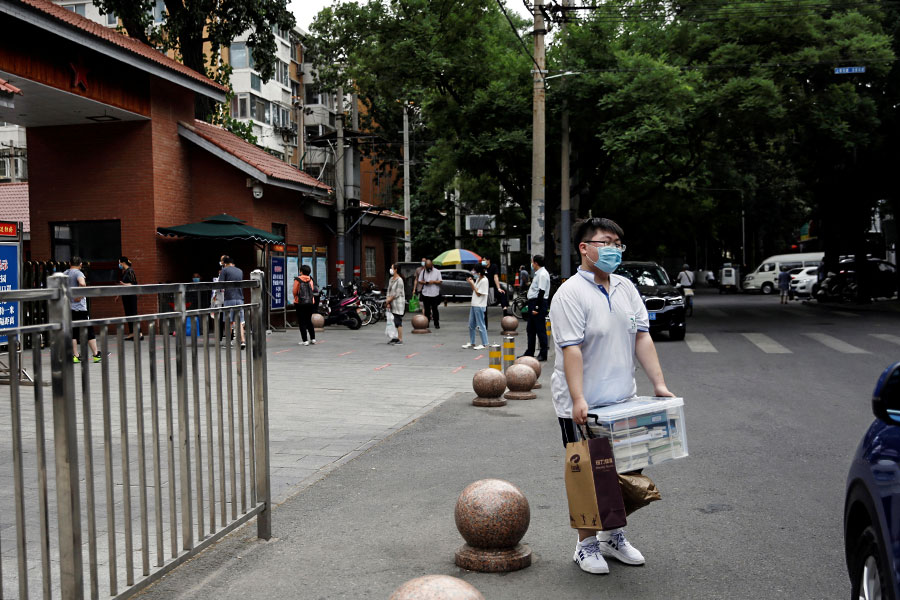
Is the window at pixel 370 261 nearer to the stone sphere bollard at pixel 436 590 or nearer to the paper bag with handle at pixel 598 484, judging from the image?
the paper bag with handle at pixel 598 484

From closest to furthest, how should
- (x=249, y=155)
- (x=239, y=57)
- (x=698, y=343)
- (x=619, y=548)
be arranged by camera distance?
(x=619, y=548)
(x=698, y=343)
(x=249, y=155)
(x=239, y=57)

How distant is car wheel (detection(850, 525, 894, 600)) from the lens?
2.63 m

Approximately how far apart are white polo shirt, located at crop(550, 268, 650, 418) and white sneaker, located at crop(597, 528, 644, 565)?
736 millimetres

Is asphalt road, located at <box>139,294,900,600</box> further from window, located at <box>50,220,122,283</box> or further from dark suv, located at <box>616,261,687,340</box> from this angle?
window, located at <box>50,220,122,283</box>

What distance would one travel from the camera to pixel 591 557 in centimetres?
431

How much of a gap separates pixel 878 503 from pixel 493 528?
2.09 m

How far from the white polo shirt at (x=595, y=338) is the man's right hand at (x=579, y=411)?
176 mm

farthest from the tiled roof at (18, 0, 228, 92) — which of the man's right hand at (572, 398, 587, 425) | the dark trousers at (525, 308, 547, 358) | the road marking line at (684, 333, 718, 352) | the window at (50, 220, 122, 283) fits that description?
the man's right hand at (572, 398, 587, 425)

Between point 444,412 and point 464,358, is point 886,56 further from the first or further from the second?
point 444,412

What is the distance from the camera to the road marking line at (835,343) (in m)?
15.3

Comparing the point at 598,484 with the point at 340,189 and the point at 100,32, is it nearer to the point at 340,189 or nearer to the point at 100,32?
the point at 100,32

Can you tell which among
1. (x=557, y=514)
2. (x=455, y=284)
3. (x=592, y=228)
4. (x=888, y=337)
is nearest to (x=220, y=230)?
(x=888, y=337)

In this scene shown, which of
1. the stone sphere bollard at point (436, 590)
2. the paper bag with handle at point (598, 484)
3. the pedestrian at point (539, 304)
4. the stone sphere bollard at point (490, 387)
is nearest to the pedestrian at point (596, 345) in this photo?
the paper bag with handle at point (598, 484)

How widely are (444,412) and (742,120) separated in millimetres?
16599
